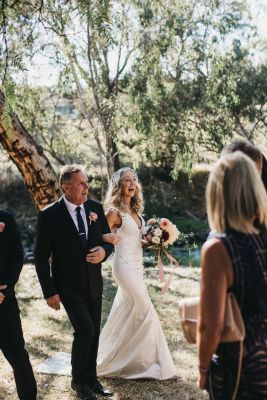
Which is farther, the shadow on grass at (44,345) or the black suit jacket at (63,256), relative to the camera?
the shadow on grass at (44,345)

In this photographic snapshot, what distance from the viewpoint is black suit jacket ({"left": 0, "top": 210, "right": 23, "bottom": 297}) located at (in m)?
4.48

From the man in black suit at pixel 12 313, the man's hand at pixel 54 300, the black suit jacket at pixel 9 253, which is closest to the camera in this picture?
the man in black suit at pixel 12 313

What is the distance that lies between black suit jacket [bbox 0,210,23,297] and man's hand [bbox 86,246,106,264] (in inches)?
27.1

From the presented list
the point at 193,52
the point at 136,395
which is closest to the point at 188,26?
the point at 193,52

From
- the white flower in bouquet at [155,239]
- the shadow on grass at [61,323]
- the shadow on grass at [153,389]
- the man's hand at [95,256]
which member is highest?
the man's hand at [95,256]

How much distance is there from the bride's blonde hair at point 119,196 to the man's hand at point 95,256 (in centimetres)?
82

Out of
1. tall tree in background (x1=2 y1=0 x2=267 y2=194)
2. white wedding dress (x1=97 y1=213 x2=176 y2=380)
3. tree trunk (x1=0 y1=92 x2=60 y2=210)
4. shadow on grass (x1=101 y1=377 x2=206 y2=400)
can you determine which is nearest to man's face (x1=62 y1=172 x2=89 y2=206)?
white wedding dress (x1=97 y1=213 x2=176 y2=380)

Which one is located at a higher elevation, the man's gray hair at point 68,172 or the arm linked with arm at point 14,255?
the man's gray hair at point 68,172

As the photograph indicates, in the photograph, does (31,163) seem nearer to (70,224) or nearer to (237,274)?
(70,224)

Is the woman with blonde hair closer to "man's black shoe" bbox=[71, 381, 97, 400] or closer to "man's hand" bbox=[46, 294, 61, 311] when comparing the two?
"man's hand" bbox=[46, 294, 61, 311]

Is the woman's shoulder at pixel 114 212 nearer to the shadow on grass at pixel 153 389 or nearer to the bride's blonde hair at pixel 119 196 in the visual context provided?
the bride's blonde hair at pixel 119 196

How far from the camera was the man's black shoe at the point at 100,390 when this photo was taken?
5174mm

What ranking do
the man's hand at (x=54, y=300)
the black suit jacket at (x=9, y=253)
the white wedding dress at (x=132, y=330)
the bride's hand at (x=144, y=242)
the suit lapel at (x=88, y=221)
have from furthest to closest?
the bride's hand at (x=144, y=242)
the white wedding dress at (x=132, y=330)
the suit lapel at (x=88, y=221)
the man's hand at (x=54, y=300)
the black suit jacket at (x=9, y=253)

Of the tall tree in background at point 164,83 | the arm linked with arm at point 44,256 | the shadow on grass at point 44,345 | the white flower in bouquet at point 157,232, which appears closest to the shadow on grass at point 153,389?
the arm linked with arm at point 44,256
